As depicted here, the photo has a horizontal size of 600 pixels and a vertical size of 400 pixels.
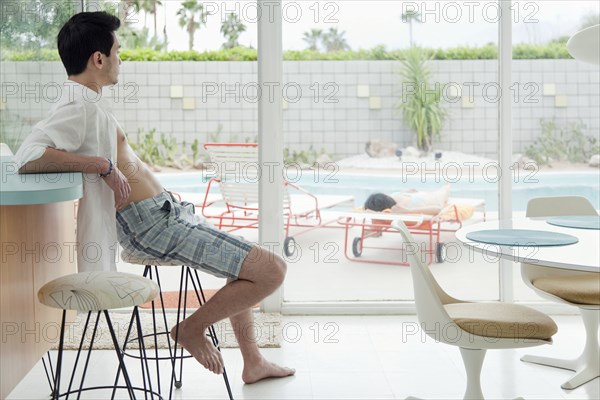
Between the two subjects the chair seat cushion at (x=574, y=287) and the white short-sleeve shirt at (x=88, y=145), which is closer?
the white short-sleeve shirt at (x=88, y=145)

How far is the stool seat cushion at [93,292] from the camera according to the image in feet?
8.27

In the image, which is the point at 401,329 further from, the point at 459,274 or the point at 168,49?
the point at 168,49

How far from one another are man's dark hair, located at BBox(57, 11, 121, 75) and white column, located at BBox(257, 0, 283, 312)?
188cm

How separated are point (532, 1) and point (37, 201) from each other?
142 inches

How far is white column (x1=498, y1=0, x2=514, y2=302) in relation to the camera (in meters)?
4.89

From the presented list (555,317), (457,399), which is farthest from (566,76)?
(457,399)

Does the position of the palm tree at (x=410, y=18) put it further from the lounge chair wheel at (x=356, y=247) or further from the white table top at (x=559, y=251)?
the white table top at (x=559, y=251)

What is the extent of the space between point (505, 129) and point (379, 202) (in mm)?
867

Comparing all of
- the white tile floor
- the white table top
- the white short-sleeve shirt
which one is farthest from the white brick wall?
the white short-sleeve shirt

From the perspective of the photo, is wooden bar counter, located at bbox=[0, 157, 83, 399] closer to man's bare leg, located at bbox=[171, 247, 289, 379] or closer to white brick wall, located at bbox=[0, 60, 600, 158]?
man's bare leg, located at bbox=[171, 247, 289, 379]

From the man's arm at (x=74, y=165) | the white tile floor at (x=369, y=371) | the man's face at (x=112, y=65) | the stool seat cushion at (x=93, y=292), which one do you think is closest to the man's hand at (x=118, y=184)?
the man's arm at (x=74, y=165)

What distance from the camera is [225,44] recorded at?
495 cm

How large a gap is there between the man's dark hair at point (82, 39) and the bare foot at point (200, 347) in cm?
106

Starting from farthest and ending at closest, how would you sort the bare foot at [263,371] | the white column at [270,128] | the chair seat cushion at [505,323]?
the white column at [270,128] → the bare foot at [263,371] → the chair seat cushion at [505,323]
